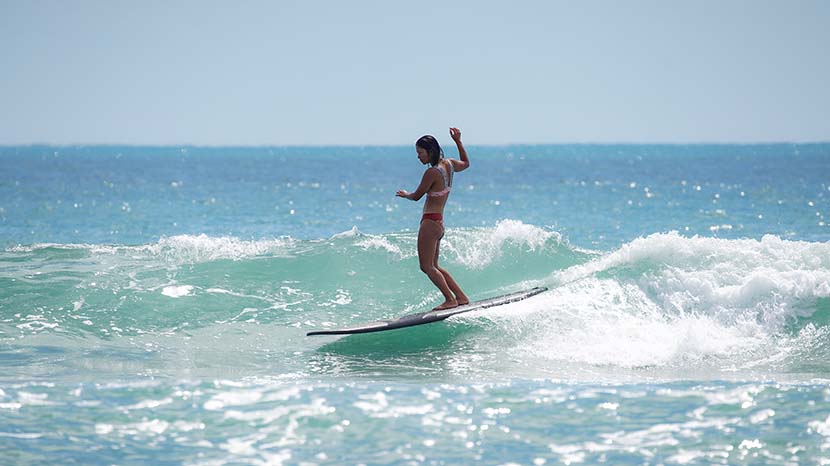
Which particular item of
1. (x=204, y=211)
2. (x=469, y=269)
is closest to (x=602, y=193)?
(x=204, y=211)

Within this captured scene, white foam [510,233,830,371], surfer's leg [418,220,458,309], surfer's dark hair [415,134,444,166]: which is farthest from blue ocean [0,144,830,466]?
surfer's dark hair [415,134,444,166]

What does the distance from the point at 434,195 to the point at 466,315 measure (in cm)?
169

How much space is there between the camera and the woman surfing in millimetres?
9680

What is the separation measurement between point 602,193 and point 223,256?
112 feet

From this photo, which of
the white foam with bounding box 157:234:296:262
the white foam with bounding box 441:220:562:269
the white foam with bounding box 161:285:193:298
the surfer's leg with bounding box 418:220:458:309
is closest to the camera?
the surfer's leg with bounding box 418:220:458:309

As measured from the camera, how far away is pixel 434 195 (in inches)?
389

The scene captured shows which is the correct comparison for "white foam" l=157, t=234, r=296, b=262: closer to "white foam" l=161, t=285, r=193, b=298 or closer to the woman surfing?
"white foam" l=161, t=285, r=193, b=298

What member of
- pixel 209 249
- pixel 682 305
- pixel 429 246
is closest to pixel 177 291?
pixel 209 249

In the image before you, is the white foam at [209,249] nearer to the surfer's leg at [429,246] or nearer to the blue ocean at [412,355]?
the blue ocean at [412,355]

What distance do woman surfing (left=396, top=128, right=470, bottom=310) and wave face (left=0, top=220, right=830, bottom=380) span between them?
857 mm

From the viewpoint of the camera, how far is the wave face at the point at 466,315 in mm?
9867

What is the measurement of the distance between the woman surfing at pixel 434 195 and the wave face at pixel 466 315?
857mm

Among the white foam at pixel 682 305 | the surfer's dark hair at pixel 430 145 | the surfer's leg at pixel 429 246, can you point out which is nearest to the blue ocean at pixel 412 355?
the white foam at pixel 682 305

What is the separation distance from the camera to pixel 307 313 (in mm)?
12438
